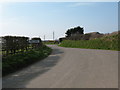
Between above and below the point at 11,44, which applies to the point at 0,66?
below

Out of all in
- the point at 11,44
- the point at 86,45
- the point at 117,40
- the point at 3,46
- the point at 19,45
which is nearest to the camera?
the point at 3,46

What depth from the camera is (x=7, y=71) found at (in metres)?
9.83

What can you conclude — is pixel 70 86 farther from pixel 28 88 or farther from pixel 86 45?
pixel 86 45

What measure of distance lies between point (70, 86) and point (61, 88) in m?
0.45

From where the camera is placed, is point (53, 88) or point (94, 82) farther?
point (94, 82)

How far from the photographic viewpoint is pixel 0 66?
10.0m

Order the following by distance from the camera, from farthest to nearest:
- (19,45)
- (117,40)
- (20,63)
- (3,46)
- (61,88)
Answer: (117,40), (19,45), (3,46), (20,63), (61,88)

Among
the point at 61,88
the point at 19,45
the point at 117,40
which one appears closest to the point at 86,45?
the point at 117,40

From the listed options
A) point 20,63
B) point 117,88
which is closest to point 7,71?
point 20,63

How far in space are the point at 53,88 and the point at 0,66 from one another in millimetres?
4655

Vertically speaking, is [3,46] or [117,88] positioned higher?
[3,46]

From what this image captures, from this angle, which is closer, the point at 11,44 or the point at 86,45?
the point at 11,44

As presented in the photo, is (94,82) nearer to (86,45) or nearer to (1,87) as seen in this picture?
(1,87)

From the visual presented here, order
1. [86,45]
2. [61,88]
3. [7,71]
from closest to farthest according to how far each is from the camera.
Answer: [61,88], [7,71], [86,45]
